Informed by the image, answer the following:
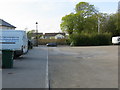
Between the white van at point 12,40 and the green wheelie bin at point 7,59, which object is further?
the white van at point 12,40

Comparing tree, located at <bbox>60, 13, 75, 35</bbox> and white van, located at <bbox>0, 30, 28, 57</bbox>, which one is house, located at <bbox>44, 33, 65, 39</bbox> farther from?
white van, located at <bbox>0, 30, 28, 57</bbox>

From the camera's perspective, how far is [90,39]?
227 ft

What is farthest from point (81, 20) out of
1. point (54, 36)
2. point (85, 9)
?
point (54, 36)

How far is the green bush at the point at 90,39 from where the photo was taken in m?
68.3

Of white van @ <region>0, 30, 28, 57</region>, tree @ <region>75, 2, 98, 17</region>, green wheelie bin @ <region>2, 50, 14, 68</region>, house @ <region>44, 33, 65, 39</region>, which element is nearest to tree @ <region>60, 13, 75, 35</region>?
tree @ <region>75, 2, 98, 17</region>

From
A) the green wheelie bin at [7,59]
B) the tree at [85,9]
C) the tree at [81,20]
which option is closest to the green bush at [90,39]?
the tree at [81,20]

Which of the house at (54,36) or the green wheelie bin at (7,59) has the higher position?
the house at (54,36)

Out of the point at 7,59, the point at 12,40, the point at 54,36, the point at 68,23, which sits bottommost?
the point at 7,59

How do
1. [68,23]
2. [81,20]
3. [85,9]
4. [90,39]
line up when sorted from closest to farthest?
[90,39] → [81,20] → [68,23] → [85,9]

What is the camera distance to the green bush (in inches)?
2689

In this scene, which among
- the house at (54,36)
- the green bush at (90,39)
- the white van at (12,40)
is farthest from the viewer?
the house at (54,36)

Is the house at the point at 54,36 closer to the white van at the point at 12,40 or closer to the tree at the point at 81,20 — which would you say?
the tree at the point at 81,20

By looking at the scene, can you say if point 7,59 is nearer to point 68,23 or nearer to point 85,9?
point 68,23

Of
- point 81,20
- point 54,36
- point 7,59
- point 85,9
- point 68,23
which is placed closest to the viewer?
point 7,59
